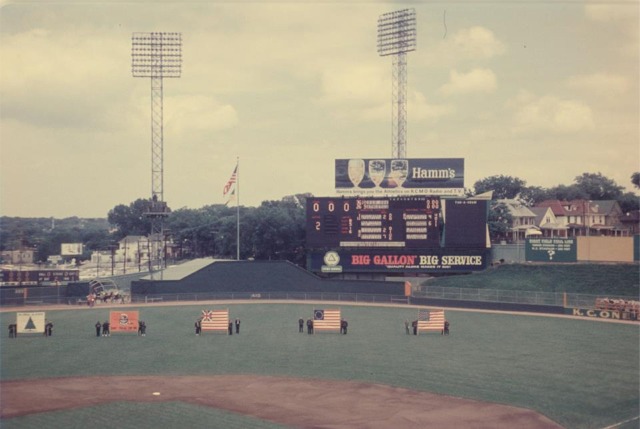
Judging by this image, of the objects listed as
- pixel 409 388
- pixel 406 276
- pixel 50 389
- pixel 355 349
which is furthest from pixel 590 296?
pixel 50 389

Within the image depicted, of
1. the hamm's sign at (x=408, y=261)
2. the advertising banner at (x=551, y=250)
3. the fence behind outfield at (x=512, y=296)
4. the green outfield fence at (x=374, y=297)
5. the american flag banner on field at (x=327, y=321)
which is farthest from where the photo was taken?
the advertising banner at (x=551, y=250)

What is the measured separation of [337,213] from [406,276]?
1320cm

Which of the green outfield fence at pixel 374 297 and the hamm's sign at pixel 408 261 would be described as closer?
the green outfield fence at pixel 374 297

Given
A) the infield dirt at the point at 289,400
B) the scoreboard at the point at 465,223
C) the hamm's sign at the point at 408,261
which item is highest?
the scoreboard at the point at 465,223

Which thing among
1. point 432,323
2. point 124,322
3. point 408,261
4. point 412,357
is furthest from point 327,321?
point 408,261

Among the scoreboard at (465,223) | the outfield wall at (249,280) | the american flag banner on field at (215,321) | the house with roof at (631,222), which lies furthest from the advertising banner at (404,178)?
the house with roof at (631,222)

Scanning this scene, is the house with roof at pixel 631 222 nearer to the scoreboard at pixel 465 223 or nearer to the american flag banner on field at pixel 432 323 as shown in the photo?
the scoreboard at pixel 465 223

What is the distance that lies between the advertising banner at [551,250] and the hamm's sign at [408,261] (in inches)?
377

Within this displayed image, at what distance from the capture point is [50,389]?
30.1 meters

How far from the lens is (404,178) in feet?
216

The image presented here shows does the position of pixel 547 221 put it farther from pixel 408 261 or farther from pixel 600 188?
pixel 408 261

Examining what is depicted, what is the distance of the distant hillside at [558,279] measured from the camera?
210 feet

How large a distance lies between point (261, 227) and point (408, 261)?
39.3 m

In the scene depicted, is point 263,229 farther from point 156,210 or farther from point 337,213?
point 337,213
